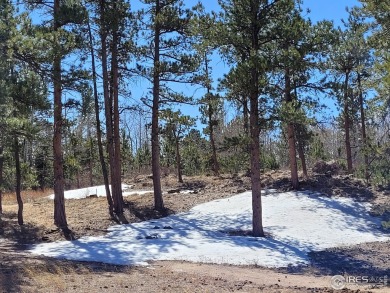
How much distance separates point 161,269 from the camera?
9.09 metres

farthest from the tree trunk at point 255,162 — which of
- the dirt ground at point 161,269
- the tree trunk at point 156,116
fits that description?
the tree trunk at point 156,116

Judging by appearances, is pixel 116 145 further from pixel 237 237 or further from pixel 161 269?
pixel 161 269

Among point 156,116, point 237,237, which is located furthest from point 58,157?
point 237,237

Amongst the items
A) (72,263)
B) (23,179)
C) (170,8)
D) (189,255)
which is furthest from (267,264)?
(23,179)

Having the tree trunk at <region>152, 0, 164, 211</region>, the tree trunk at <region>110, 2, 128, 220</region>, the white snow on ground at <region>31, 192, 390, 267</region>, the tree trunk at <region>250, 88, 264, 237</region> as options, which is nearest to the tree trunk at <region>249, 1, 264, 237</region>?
the tree trunk at <region>250, 88, 264, 237</region>

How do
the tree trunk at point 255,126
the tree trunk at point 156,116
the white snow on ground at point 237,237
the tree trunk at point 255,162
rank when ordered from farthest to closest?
1. the tree trunk at point 156,116
2. the tree trunk at point 255,162
3. the tree trunk at point 255,126
4. the white snow on ground at point 237,237

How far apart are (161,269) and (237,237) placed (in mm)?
4654

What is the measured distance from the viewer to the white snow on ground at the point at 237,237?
35.9 ft

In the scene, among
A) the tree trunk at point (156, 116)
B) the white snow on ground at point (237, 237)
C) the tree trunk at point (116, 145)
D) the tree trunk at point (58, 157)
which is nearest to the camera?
the white snow on ground at point (237, 237)

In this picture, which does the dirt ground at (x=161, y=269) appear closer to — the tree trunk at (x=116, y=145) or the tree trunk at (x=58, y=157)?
the tree trunk at (x=58, y=157)

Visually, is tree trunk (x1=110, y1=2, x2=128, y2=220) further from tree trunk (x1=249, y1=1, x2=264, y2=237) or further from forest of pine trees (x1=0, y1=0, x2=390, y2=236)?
tree trunk (x1=249, y1=1, x2=264, y2=237)

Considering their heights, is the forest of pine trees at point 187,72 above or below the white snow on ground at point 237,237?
above

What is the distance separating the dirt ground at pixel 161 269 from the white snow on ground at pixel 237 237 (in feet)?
2.22

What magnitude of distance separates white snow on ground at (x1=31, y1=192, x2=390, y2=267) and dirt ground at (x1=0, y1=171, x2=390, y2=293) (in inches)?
26.6
